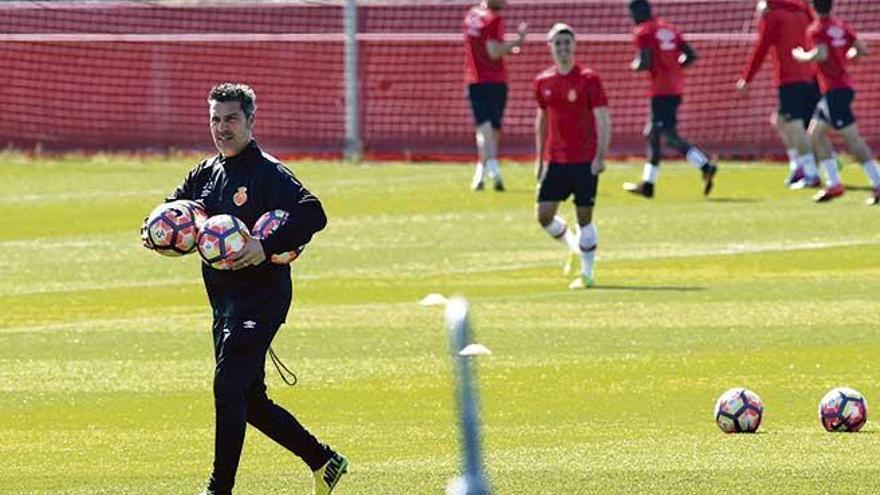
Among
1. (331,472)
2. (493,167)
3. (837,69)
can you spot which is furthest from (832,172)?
(331,472)

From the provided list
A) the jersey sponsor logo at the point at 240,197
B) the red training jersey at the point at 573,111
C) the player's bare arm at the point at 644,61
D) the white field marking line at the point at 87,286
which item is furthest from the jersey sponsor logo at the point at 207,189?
the player's bare arm at the point at 644,61

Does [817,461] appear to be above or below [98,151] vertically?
above

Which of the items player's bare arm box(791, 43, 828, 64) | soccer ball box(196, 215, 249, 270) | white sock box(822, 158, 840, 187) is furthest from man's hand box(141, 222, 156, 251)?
white sock box(822, 158, 840, 187)

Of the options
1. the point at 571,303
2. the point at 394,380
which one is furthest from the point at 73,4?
the point at 394,380

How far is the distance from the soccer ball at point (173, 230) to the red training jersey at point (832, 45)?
1720 centimetres

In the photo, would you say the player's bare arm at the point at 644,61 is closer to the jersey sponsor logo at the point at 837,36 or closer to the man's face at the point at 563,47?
the jersey sponsor logo at the point at 837,36

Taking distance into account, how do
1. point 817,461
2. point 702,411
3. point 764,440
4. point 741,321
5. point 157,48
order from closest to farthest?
point 817,461 → point 764,440 → point 702,411 → point 741,321 → point 157,48

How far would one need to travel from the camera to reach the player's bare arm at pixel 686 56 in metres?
27.8

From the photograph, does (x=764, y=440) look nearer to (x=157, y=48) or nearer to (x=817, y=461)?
(x=817, y=461)

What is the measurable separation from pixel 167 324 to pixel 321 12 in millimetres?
19732

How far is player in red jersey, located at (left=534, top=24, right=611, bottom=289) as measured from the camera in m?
20.0

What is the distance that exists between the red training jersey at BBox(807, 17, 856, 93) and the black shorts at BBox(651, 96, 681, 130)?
2.17 meters

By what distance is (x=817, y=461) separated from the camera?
11.5 m

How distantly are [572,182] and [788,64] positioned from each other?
8.06 metres
